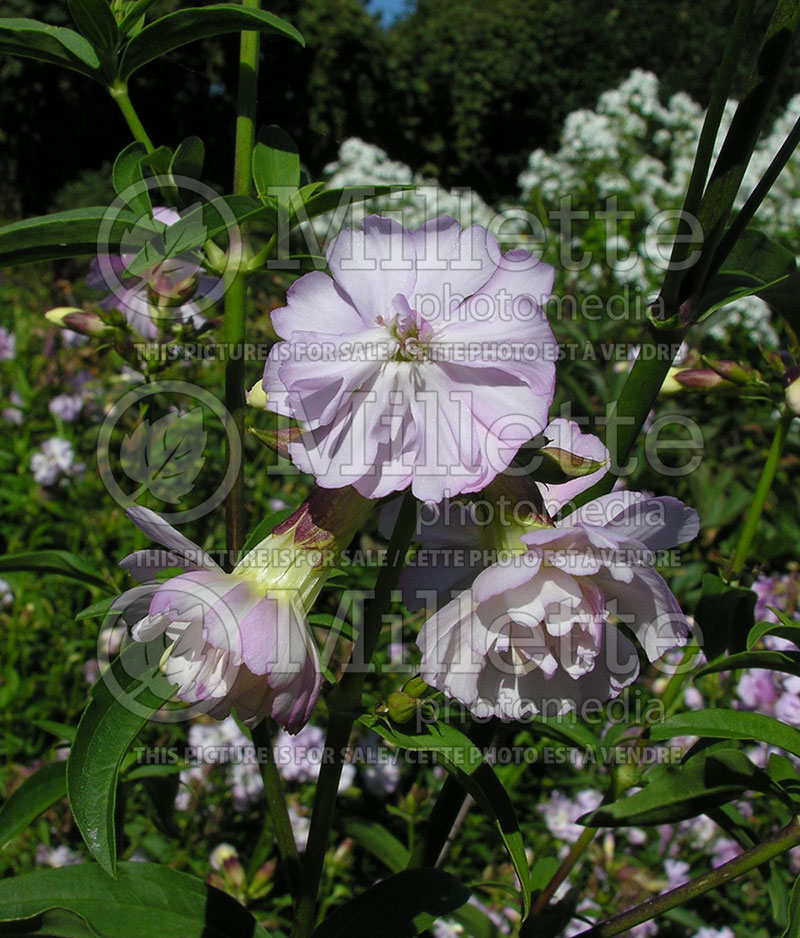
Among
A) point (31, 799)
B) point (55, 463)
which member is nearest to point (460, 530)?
point (31, 799)

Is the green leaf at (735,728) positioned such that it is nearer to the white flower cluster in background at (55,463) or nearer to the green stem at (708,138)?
the green stem at (708,138)

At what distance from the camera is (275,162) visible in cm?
73

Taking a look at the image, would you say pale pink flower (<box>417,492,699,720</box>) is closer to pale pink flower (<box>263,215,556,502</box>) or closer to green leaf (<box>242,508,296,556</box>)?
pale pink flower (<box>263,215,556,502</box>)

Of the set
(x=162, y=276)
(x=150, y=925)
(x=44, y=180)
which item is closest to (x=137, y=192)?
(x=162, y=276)

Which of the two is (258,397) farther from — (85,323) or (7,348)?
(7,348)

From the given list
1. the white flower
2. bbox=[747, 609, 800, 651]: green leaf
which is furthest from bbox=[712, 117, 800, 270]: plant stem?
the white flower

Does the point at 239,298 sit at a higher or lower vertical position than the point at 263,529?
higher

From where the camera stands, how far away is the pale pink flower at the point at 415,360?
50cm

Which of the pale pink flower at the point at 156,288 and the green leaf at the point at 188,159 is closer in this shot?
the green leaf at the point at 188,159

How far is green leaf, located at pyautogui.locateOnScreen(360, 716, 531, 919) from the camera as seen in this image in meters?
0.56

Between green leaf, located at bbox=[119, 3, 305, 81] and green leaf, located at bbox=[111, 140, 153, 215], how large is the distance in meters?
0.07

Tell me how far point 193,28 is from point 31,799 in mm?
700

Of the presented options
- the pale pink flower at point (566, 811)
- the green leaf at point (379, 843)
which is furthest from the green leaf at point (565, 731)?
the pale pink flower at point (566, 811)

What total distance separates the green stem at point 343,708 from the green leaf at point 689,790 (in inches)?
8.4
